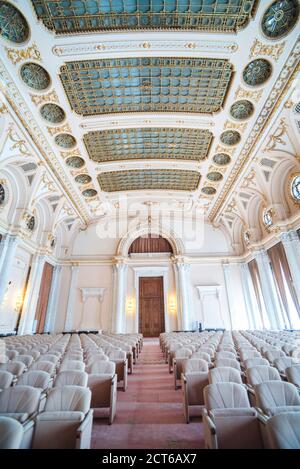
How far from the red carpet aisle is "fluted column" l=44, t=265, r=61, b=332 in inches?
494

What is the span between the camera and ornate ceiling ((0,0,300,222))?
635 centimetres

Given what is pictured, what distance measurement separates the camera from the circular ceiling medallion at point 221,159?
1144 cm

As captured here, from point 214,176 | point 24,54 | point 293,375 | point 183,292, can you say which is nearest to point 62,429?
point 293,375

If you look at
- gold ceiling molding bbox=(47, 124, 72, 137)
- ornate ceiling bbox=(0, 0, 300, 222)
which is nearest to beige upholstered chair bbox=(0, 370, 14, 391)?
ornate ceiling bbox=(0, 0, 300, 222)

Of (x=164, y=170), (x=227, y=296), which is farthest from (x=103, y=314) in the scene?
(x=164, y=170)

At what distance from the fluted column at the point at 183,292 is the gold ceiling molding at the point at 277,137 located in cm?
955

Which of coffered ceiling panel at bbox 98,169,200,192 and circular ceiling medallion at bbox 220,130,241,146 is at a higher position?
coffered ceiling panel at bbox 98,169,200,192

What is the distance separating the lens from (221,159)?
38.5 feet

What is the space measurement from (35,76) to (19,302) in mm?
10983

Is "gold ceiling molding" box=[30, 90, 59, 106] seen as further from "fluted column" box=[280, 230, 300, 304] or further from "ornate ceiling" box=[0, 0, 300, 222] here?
"fluted column" box=[280, 230, 300, 304]

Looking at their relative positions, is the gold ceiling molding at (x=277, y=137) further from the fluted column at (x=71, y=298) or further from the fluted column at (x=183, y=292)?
the fluted column at (x=71, y=298)

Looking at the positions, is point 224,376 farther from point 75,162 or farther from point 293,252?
point 75,162

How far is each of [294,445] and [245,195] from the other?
45.4ft

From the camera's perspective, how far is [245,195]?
13859 mm
